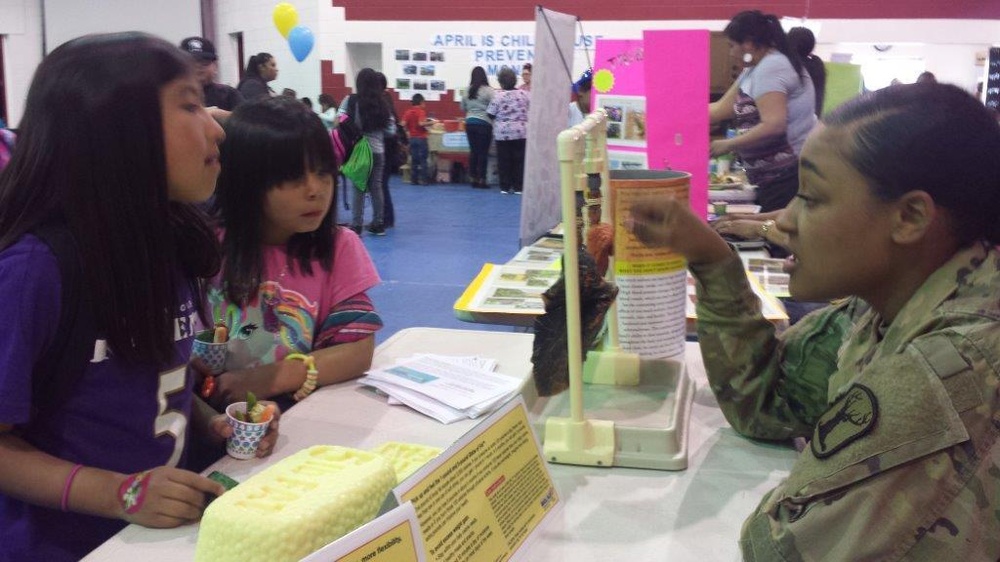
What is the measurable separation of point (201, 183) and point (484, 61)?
34.2 feet

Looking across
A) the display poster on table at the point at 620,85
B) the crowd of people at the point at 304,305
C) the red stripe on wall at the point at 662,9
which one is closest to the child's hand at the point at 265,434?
the crowd of people at the point at 304,305

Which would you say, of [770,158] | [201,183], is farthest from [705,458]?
[770,158]

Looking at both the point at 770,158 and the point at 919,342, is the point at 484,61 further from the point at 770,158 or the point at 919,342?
the point at 919,342

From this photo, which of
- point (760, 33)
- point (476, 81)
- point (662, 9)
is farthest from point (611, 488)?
point (662, 9)

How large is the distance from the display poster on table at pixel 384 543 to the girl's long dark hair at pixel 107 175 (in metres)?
0.57

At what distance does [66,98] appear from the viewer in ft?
3.48

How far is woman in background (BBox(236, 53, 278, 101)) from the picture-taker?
6.52 meters

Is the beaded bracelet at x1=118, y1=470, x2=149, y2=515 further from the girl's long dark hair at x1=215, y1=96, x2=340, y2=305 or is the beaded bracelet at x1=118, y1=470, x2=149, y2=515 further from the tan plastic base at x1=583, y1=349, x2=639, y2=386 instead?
the tan plastic base at x1=583, y1=349, x2=639, y2=386

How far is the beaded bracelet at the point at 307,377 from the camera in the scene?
1.50 metres

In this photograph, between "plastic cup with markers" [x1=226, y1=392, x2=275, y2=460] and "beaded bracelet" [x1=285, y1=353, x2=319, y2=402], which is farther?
"beaded bracelet" [x1=285, y1=353, x2=319, y2=402]

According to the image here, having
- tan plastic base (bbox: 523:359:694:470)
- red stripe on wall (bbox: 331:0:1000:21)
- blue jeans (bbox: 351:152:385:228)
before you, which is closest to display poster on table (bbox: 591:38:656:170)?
tan plastic base (bbox: 523:359:694:470)

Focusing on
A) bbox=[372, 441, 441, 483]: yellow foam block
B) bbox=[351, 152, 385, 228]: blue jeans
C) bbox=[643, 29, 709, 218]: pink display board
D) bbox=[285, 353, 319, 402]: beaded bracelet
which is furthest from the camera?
bbox=[351, 152, 385, 228]: blue jeans

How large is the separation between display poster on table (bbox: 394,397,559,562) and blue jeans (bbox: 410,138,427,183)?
9.95 m

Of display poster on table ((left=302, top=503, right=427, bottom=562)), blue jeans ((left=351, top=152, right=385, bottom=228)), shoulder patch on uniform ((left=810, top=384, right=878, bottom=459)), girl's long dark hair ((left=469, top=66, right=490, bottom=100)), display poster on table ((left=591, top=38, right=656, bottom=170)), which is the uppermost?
girl's long dark hair ((left=469, top=66, right=490, bottom=100))
